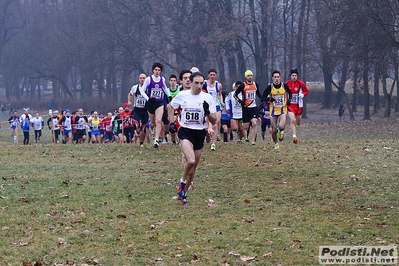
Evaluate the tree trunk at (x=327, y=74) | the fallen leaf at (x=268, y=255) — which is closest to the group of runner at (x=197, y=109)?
the fallen leaf at (x=268, y=255)

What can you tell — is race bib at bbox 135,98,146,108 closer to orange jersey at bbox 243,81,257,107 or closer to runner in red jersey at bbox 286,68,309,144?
orange jersey at bbox 243,81,257,107

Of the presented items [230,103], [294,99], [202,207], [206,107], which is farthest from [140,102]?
[202,207]

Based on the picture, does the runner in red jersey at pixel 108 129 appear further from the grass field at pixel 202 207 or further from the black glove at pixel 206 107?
the black glove at pixel 206 107

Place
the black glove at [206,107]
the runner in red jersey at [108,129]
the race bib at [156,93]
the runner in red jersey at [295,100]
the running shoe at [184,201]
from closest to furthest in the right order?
the black glove at [206,107], the running shoe at [184,201], the race bib at [156,93], the runner in red jersey at [295,100], the runner in red jersey at [108,129]

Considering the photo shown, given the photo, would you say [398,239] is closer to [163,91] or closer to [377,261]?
[377,261]

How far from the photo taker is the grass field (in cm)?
880

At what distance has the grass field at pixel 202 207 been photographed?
8.80m

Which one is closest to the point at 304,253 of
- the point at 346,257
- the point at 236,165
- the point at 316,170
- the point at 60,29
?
the point at 346,257

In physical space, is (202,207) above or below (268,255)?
above

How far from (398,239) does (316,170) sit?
641cm

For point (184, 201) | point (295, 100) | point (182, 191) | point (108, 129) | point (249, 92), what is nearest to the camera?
point (184, 201)

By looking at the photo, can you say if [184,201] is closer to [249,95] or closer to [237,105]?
[249,95]

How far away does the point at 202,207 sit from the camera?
11625 mm

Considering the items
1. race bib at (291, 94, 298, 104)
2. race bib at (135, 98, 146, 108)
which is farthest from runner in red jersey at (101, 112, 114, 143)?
race bib at (291, 94, 298, 104)
